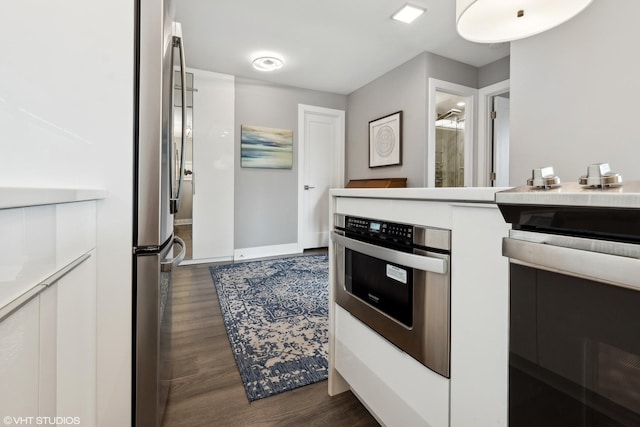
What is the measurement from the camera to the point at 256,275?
3.12 m

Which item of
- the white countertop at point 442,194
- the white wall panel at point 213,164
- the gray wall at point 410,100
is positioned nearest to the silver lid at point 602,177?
the white countertop at point 442,194

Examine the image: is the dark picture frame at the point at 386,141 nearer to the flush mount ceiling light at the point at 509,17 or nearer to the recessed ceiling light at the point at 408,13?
the recessed ceiling light at the point at 408,13

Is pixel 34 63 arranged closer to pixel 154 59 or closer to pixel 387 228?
pixel 154 59

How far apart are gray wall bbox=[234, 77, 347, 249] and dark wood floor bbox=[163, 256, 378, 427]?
2338mm

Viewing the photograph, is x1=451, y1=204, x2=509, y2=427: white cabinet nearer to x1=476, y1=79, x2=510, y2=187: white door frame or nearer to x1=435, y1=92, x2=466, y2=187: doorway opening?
x1=476, y1=79, x2=510, y2=187: white door frame

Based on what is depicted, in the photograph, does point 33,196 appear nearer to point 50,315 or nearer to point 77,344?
point 50,315

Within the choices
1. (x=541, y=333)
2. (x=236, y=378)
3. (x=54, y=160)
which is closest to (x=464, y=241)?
(x=541, y=333)

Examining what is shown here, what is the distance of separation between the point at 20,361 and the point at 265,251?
367 cm

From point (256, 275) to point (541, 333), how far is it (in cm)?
288

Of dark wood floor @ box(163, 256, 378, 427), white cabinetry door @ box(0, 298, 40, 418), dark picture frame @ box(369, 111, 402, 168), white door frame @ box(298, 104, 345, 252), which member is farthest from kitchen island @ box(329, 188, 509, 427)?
white door frame @ box(298, 104, 345, 252)

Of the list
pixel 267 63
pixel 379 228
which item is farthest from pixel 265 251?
pixel 379 228

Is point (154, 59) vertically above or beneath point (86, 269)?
above

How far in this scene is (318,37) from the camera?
303 centimetres

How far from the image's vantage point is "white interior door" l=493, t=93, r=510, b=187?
144 inches
